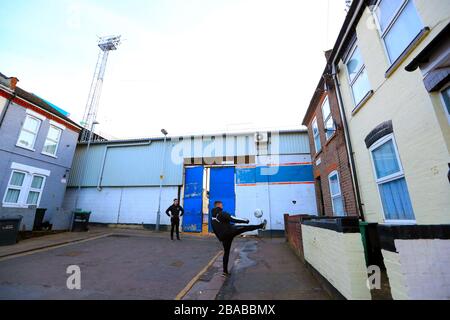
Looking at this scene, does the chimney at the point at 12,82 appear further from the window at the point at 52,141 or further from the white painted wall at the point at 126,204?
the white painted wall at the point at 126,204

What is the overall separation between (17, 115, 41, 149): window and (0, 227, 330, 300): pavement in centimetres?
683

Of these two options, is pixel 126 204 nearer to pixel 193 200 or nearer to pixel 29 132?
pixel 193 200

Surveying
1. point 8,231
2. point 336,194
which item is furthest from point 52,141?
point 336,194

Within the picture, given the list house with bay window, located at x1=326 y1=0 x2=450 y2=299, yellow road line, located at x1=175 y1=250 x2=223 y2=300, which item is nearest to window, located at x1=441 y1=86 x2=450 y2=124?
house with bay window, located at x1=326 y1=0 x2=450 y2=299

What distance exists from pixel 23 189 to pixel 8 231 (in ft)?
15.3

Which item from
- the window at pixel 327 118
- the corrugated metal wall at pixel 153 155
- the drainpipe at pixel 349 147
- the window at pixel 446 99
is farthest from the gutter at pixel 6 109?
the window at pixel 446 99

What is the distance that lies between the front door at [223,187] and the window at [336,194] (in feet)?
19.4

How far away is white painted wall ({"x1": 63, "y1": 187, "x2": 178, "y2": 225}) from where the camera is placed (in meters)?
13.8

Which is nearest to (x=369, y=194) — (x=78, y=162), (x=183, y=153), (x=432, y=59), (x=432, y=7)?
(x=432, y=59)

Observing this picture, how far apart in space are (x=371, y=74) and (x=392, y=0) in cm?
156

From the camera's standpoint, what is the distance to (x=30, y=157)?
11.9 meters

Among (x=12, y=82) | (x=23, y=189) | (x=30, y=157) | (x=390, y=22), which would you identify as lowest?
(x=23, y=189)
